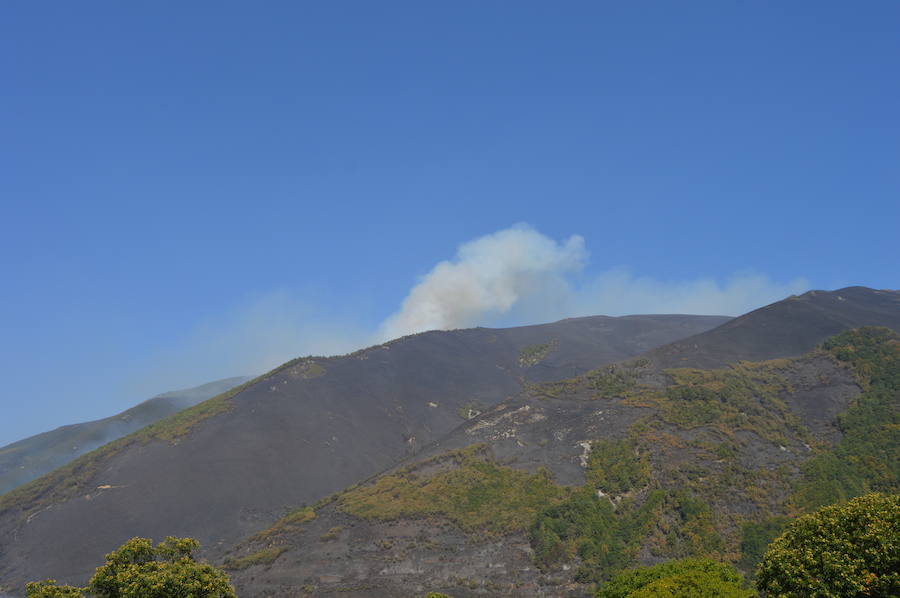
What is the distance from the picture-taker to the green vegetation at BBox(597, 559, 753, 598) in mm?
25125

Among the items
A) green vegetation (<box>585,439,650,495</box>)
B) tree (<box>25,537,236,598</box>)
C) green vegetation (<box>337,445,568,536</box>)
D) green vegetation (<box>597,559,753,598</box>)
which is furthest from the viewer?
green vegetation (<box>585,439,650,495</box>)

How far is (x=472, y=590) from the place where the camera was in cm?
4669

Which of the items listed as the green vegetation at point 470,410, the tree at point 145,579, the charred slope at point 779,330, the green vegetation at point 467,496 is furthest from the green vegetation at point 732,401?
the tree at point 145,579

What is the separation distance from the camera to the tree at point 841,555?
18.1 meters

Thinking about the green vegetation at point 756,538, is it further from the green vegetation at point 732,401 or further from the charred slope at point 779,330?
the charred slope at point 779,330

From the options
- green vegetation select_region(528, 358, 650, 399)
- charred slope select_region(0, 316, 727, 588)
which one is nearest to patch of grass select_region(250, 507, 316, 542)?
charred slope select_region(0, 316, 727, 588)

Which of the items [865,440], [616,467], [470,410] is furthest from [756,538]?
[470,410]

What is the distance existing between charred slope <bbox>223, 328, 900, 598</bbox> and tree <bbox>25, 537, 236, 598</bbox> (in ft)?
85.7

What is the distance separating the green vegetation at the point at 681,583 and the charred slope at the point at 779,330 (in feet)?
206

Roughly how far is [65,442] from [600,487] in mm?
126346

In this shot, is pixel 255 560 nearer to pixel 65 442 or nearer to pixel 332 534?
pixel 332 534

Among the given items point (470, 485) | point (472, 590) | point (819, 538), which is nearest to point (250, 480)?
point (470, 485)

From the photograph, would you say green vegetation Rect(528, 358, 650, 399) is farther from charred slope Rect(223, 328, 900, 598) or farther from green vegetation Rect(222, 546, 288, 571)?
green vegetation Rect(222, 546, 288, 571)

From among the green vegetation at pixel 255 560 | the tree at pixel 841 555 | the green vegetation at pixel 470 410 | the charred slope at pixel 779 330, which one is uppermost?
the charred slope at pixel 779 330
